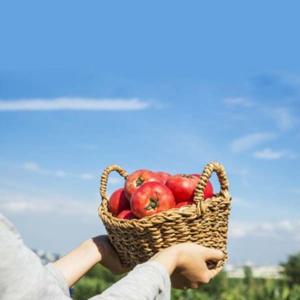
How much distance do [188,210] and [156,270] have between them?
38cm

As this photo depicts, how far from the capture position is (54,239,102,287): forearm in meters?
2.27

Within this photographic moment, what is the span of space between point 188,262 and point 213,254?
0.16 meters

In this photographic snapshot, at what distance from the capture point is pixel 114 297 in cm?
171

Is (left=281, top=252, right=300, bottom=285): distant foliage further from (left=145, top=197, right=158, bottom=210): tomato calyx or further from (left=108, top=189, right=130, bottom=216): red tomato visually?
(left=145, top=197, right=158, bottom=210): tomato calyx

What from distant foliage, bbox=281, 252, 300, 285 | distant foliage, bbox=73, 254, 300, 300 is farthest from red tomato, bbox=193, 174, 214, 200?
distant foliage, bbox=281, 252, 300, 285

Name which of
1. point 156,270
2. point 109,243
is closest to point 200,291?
point 109,243

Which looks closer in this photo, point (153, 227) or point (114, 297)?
point (114, 297)

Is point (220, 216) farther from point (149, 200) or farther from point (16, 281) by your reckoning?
point (16, 281)

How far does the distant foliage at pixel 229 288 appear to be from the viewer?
18.3 feet

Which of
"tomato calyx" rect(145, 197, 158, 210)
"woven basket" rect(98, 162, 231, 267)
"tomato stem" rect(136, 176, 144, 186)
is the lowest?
"woven basket" rect(98, 162, 231, 267)

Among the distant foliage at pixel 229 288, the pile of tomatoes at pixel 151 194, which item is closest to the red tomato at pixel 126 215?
the pile of tomatoes at pixel 151 194

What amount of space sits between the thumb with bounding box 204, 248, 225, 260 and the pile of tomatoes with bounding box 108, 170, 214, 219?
180 mm

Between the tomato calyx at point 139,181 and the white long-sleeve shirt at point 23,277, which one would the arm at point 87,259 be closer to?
the tomato calyx at point 139,181

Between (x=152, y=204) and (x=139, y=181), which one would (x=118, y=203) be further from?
(x=152, y=204)
